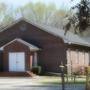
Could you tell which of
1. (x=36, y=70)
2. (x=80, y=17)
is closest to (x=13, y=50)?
(x=36, y=70)

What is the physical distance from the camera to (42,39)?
50906 millimetres

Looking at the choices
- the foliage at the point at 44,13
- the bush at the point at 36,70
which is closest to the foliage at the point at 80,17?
the bush at the point at 36,70

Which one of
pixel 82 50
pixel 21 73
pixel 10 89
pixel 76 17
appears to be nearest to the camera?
pixel 76 17

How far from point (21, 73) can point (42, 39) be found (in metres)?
5.74

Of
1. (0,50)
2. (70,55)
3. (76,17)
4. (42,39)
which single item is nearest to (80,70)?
(70,55)

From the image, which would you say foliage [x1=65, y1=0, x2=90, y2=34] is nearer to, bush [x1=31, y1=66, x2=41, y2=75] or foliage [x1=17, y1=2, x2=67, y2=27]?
bush [x1=31, y1=66, x2=41, y2=75]

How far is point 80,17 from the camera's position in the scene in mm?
14828

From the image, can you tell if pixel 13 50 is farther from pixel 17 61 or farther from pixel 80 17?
pixel 80 17

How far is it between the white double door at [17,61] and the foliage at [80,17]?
33.7 meters

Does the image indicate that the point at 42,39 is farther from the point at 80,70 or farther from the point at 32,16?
the point at 32,16

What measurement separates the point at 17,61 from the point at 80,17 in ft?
113

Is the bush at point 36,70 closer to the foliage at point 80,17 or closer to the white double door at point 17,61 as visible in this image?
the white double door at point 17,61

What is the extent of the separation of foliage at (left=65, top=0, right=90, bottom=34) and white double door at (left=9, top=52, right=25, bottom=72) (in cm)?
3375

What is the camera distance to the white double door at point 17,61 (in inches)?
1924
